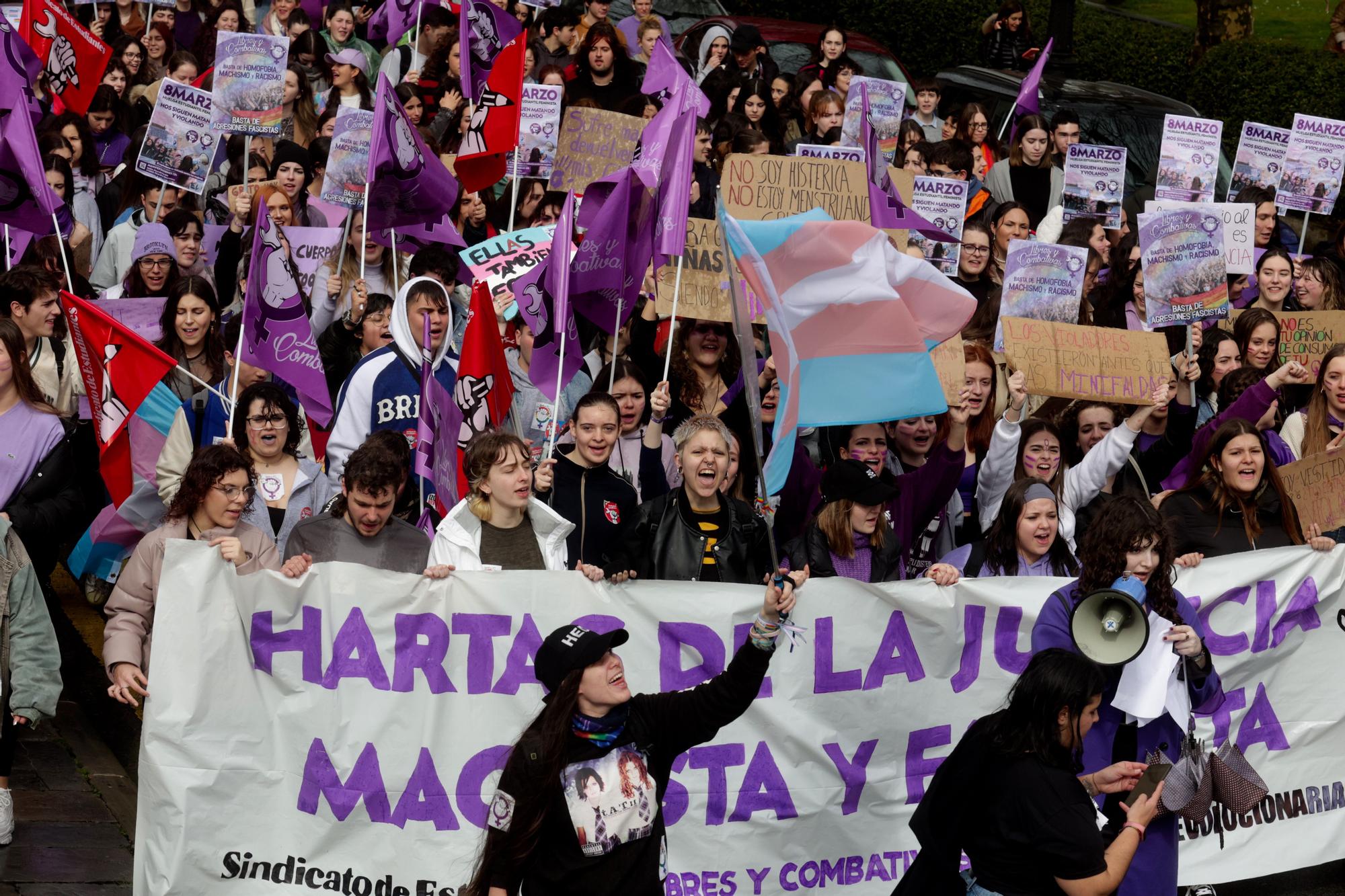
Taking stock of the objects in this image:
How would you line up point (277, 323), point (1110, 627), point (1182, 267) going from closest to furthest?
1. point (1110, 627)
2. point (277, 323)
3. point (1182, 267)

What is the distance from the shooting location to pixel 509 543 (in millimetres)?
6789

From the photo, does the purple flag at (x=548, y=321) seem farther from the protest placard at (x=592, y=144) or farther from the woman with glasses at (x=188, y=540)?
the protest placard at (x=592, y=144)

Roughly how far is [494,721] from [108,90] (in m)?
7.27

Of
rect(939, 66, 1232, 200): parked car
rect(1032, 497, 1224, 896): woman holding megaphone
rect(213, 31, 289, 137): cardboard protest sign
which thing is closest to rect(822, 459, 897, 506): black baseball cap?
rect(1032, 497, 1224, 896): woman holding megaphone

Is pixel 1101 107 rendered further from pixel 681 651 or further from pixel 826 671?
pixel 681 651

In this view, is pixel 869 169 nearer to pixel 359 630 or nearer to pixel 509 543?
pixel 509 543

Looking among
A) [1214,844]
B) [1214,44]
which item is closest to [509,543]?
[1214,844]

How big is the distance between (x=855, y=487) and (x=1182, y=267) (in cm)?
299

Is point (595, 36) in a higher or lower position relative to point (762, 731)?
higher

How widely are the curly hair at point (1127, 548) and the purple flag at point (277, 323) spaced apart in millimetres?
3654

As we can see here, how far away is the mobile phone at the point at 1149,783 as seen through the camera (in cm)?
519

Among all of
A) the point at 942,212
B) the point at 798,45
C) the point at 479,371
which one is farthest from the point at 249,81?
the point at 798,45

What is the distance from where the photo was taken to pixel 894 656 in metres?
6.86

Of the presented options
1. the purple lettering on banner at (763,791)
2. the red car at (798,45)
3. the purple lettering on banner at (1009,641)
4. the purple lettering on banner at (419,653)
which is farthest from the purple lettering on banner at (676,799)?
the red car at (798,45)
